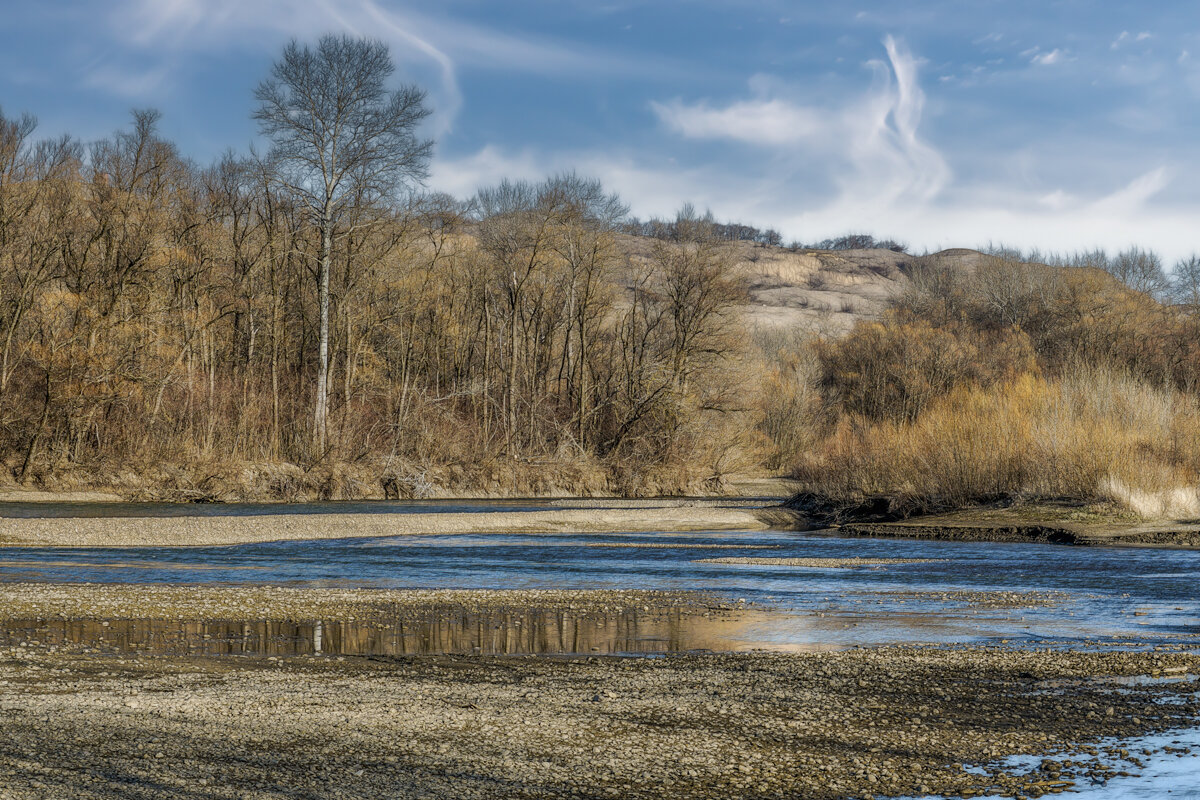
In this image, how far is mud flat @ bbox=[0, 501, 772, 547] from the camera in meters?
Result: 24.7

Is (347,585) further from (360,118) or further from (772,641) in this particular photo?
(360,118)

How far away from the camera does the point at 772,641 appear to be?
11758 millimetres

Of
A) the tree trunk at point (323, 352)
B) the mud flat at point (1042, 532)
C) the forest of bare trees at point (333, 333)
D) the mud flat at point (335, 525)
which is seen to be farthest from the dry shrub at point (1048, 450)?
the tree trunk at point (323, 352)

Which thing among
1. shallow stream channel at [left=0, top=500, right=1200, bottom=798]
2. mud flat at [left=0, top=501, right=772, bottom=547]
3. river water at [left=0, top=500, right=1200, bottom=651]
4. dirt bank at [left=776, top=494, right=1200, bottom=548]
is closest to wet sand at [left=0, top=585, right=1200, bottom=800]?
shallow stream channel at [left=0, top=500, right=1200, bottom=798]

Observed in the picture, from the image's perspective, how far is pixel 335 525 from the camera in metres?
28.8

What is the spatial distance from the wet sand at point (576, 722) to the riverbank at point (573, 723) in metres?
0.02

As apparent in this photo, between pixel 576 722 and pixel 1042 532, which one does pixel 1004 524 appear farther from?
pixel 576 722

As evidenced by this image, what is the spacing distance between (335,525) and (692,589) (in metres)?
14.8

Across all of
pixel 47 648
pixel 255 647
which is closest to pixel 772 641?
pixel 255 647

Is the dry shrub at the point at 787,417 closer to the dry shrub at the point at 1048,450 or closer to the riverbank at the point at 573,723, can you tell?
the dry shrub at the point at 1048,450

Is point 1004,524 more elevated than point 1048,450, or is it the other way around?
point 1048,450

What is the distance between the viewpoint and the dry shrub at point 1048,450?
28.6 metres

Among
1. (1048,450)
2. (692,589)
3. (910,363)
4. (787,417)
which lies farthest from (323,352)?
(910,363)

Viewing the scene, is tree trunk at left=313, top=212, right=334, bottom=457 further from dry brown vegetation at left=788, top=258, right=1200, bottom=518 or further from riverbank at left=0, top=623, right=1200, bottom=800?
riverbank at left=0, top=623, right=1200, bottom=800
